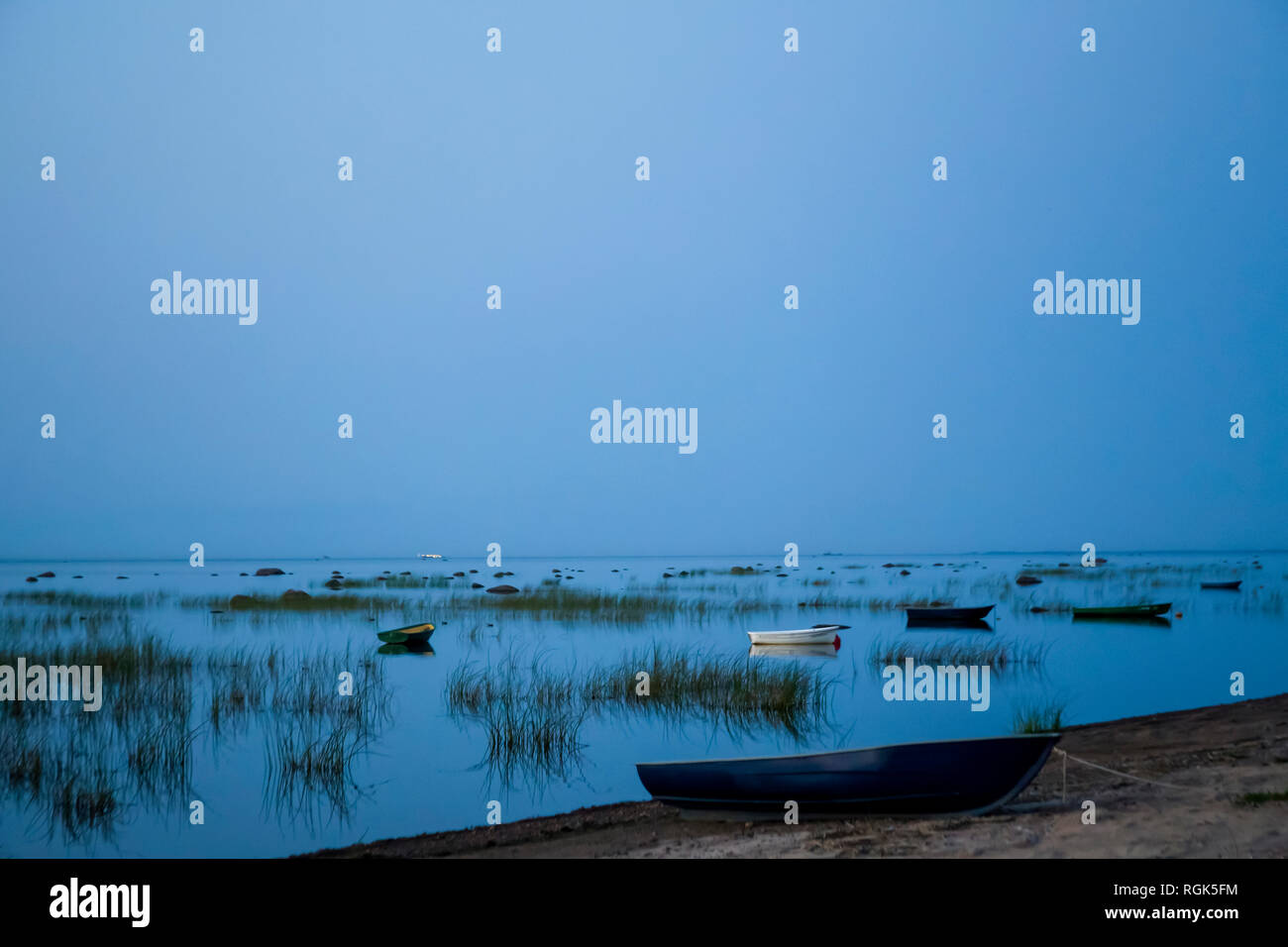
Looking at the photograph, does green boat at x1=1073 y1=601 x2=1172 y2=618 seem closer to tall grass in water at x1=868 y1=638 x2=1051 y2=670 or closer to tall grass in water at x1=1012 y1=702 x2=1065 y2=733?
tall grass in water at x1=868 y1=638 x2=1051 y2=670

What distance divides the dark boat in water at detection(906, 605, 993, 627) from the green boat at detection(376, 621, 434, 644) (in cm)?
1043

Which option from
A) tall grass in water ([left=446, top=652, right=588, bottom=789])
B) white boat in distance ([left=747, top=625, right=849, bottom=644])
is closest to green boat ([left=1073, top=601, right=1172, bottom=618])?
white boat in distance ([left=747, top=625, right=849, bottom=644])

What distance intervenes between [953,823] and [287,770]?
5.93m

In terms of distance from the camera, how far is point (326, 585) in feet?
108

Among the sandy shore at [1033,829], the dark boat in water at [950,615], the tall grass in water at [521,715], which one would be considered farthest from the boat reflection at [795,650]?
the sandy shore at [1033,829]

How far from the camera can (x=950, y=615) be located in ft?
62.5

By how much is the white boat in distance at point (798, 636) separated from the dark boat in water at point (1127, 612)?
8.65 metres

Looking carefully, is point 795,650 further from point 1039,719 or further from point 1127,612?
point 1127,612

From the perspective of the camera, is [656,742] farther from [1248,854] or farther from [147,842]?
[1248,854]

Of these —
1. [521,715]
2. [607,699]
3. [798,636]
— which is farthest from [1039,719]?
[798,636]

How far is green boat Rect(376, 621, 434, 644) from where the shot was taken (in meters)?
16.6

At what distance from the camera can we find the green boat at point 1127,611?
67.6 feet

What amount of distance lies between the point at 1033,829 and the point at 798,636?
10059 mm
